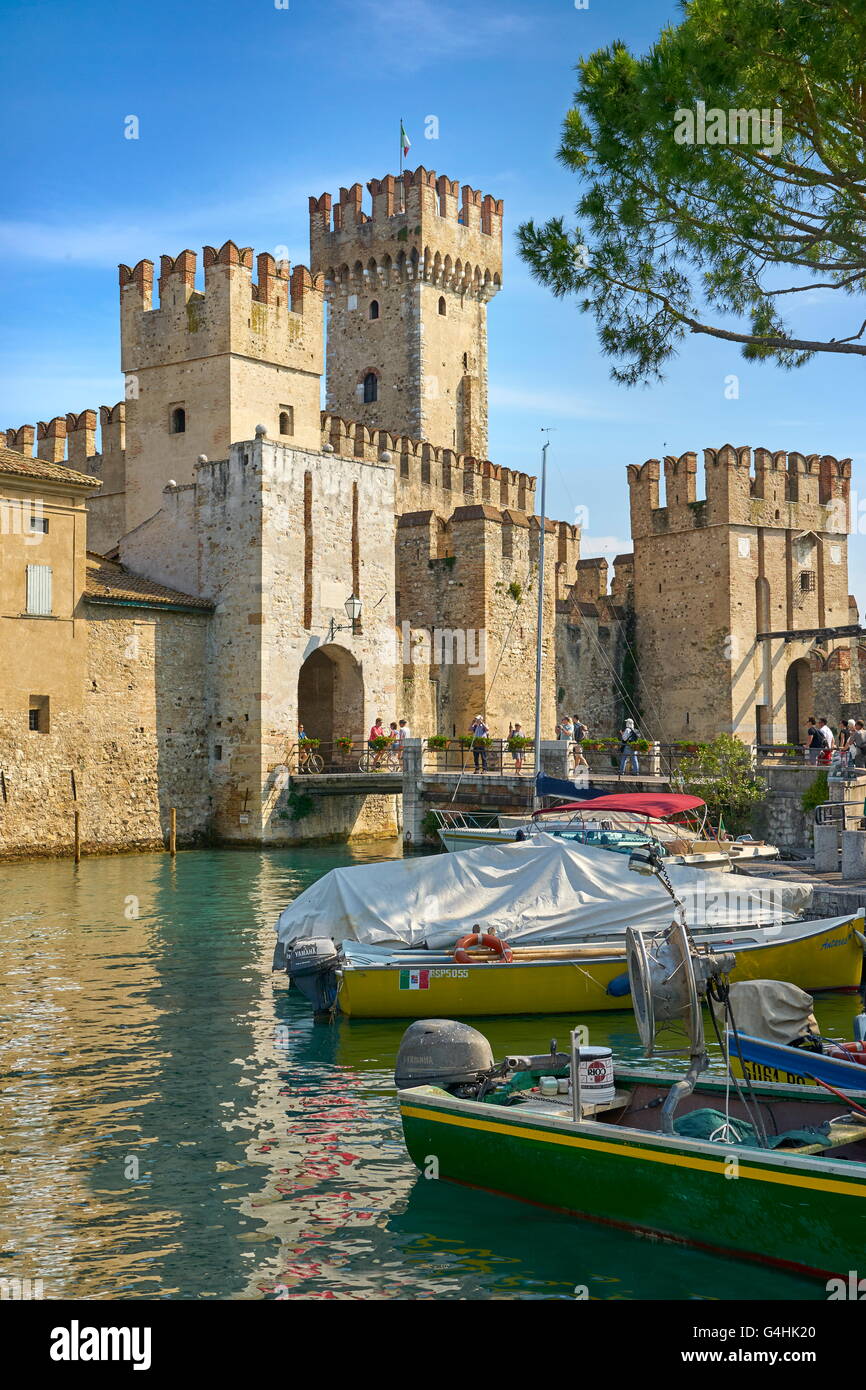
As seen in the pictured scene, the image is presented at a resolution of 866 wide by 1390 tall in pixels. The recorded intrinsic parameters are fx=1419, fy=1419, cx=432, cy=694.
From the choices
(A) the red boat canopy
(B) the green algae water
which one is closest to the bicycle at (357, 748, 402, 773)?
(A) the red boat canopy

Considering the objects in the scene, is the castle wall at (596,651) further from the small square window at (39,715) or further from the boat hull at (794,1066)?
the boat hull at (794,1066)

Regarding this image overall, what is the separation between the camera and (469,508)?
119 feet

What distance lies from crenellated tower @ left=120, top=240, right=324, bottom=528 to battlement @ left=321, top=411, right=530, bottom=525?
2.26 metres

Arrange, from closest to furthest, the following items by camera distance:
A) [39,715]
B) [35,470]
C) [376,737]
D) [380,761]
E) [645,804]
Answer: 1. [645,804]
2. [35,470]
3. [39,715]
4. [380,761]
5. [376,737]

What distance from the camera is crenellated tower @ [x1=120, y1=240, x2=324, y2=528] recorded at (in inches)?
1242

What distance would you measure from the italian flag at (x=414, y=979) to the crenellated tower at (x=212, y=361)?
20245mm

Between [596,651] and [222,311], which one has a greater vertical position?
[222,311]

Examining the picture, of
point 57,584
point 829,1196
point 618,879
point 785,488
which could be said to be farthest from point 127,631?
point 829,1196

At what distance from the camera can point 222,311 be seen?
1237 inches

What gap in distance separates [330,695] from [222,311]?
911 centimetres

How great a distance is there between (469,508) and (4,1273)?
30333 mm

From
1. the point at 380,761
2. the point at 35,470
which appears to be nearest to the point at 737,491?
the point at 380,761

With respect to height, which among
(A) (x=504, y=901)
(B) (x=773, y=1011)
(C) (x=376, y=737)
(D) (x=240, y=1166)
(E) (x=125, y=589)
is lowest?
(D) (x=240, y=1166)

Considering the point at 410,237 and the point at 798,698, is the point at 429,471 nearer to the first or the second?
the point at 410,237
